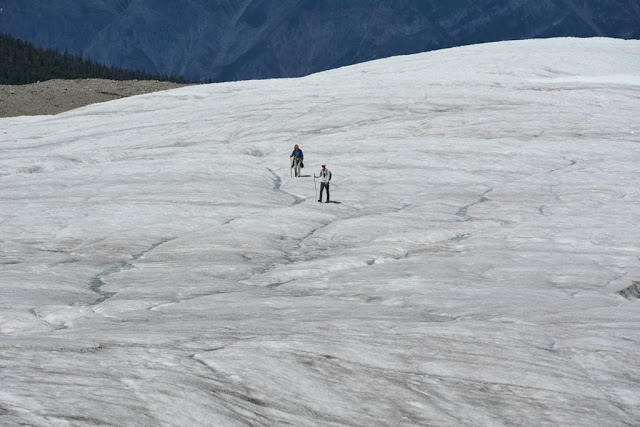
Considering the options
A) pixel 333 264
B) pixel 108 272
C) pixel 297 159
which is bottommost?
pixel 108 272

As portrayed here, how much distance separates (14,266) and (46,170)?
1991 centimetres

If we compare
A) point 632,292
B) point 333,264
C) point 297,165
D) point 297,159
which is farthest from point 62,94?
point 632,292

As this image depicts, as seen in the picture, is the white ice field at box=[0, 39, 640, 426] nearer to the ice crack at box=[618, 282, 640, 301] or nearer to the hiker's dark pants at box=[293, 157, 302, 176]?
the ice crack at box=[618, 282, 640, 301]

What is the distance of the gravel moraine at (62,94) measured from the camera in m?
112

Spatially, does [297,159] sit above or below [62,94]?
above

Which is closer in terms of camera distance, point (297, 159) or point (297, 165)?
point (297, 159)

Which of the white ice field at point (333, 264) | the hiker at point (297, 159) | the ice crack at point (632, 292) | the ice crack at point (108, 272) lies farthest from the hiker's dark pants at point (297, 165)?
the ice crack at point (632, 292)

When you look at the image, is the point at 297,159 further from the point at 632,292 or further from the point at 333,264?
the point at 632,292

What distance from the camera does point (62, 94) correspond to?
119 metres

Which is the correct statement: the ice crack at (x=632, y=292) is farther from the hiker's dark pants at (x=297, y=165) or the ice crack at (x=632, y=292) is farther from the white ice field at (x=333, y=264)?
the hiker's dark pants at (x=297, y=165)

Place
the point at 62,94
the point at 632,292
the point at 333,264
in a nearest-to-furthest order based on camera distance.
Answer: the point at 632,292
the point at 333,264
the point at 62,94

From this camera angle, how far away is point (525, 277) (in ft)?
72.1

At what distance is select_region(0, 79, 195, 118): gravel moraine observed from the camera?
11244cm

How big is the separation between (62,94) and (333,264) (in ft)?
335
